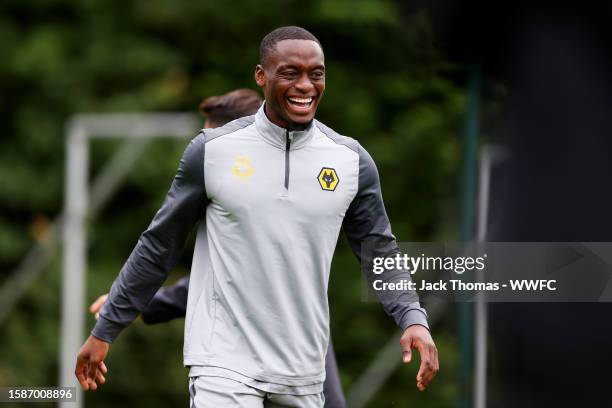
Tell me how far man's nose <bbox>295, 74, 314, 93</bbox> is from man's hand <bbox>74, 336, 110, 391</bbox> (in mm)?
1099

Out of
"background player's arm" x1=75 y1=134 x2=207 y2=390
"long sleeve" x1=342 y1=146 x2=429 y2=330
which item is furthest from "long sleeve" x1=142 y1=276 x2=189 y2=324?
"long sleeve" x1=342 y1=146 x2=429 y2=330

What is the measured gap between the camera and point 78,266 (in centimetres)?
1094

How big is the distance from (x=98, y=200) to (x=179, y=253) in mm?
9928

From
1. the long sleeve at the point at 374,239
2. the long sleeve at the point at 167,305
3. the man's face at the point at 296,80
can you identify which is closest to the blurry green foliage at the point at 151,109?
the long sleeve at the point at 167,305

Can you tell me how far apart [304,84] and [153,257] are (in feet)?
2.53

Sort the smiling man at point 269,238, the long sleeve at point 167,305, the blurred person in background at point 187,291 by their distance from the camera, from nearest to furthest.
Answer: the smiling man at point 269,238, the blurred person in background at point 187,291, the long sleeve at point 167,305

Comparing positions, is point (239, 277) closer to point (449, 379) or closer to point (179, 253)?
point (179, 253)

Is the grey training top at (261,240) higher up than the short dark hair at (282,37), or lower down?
lower down

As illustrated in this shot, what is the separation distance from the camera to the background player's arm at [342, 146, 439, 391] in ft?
13.5

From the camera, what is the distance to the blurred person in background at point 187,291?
194 inches

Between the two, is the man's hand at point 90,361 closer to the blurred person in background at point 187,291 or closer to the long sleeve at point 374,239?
the blurred person in background at point 187,291

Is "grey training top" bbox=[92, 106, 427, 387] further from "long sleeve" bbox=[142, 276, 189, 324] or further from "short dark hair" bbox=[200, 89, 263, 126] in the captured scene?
"long sleeve" bbox=[142, 276, 189, 324]

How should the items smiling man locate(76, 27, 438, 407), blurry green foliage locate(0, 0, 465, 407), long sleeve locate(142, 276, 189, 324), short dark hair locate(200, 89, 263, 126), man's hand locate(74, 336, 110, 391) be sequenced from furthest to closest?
blurry green foliage locate(0, 0, 465, 407) < long sleeve locate(142, 276, 189, 324) < short dark hair locate(200, 89, 263, 126) < man's hand locate(74, 336, 110, 391) < smiling man locate(76, 27, 438, 407)

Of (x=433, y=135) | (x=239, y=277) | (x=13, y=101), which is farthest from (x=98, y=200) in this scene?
(x=239, y=277)
